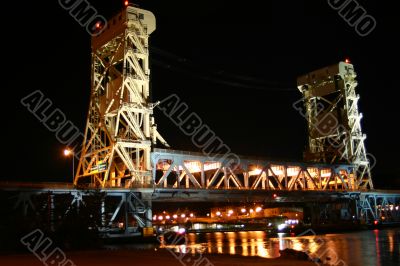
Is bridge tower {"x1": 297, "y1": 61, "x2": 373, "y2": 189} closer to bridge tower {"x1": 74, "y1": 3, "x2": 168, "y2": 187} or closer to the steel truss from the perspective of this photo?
the steel truss

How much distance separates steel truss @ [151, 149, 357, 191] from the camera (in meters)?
64.6

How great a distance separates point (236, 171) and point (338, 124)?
2626 cm

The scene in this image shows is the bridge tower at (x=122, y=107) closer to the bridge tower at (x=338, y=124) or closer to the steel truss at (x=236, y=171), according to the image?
the steel truss at (x=236, y=171)

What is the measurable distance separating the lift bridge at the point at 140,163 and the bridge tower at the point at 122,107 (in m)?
0.14

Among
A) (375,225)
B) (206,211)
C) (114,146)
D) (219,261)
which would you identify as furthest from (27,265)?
(206,211)

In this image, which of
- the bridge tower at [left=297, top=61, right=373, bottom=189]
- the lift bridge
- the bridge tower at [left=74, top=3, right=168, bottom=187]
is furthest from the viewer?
the bridge tower at [left=297, top=61, right=373, bottom=189]

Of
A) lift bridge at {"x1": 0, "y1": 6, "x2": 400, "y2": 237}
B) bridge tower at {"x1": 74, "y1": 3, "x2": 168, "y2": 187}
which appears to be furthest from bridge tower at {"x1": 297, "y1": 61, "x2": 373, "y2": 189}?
bridge tower at {"x1": 74, "y1": 3, "x2": 168, "y2": 187}

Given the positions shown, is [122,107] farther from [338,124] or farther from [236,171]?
[338,124]

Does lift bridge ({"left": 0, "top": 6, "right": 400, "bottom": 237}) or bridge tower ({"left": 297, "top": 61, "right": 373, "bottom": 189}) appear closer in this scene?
lift bridge ({"left": 0, "top": 6, "right": 400, "bottom": 237})

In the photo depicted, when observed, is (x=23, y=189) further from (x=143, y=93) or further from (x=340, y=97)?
(x=340, y=97)

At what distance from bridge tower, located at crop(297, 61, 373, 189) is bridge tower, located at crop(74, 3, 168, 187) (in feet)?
125

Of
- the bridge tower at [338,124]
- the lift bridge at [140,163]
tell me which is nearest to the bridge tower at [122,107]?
the lift bridge at [140,163]

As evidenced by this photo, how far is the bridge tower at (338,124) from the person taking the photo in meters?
91.3

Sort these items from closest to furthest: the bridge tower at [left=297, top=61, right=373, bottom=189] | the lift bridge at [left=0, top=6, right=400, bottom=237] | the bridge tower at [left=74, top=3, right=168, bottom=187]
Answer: the lift bridge at [left=0, top=6, right=400, bottom=237], the bridge tower at [left=74, top=3, right=168, bottom=187], the bridge tower at [left=297, top=61, right=373, bottom=189]
